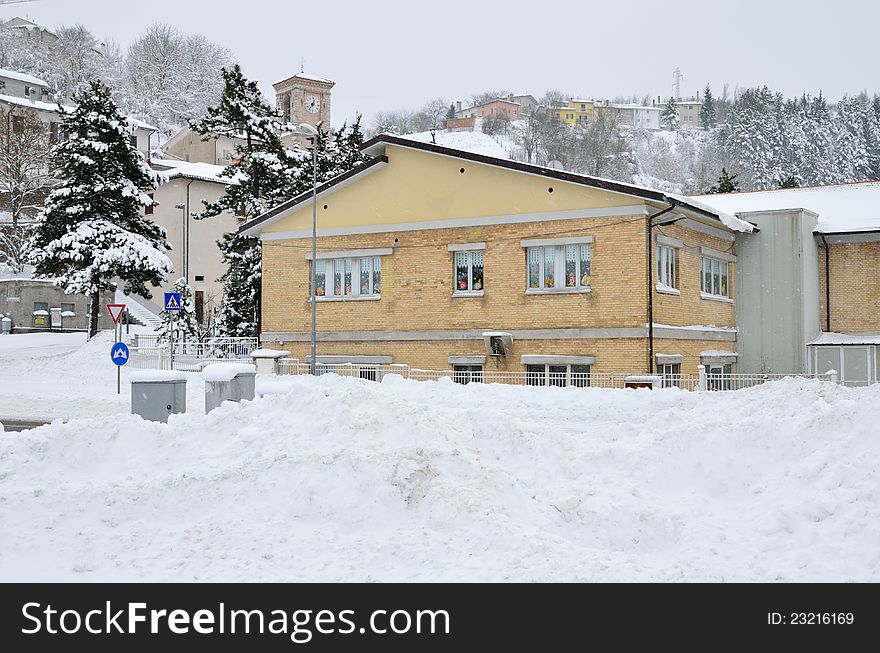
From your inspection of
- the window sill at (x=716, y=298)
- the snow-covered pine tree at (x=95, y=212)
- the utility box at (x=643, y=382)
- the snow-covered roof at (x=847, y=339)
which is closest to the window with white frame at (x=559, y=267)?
the utility box at (x=643, y=382)

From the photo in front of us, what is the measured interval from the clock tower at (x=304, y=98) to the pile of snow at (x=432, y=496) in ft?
318

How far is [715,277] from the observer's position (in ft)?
97.8

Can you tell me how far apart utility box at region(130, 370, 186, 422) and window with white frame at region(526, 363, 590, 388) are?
11.7 metres

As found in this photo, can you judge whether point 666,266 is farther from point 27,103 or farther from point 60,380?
point 27,103

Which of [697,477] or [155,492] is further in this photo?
[697,477]

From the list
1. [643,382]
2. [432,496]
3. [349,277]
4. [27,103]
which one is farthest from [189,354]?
[27,103]

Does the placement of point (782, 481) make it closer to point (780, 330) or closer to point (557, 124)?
point (780, 330)

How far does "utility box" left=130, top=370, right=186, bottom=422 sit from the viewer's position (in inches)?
560

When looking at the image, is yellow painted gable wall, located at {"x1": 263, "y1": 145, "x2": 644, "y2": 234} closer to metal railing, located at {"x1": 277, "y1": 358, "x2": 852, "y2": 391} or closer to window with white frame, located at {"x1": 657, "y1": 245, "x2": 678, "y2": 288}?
window with white frame, located at {"x1": 657, "y1": 245, "x2": 678, "y2": 288}

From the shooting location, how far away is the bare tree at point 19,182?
59.0 m

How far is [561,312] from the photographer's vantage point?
26.2m

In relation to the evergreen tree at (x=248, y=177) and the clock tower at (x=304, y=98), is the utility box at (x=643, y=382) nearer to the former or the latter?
the evergreen tree at (x=248, y=177)

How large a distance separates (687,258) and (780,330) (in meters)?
5.28
